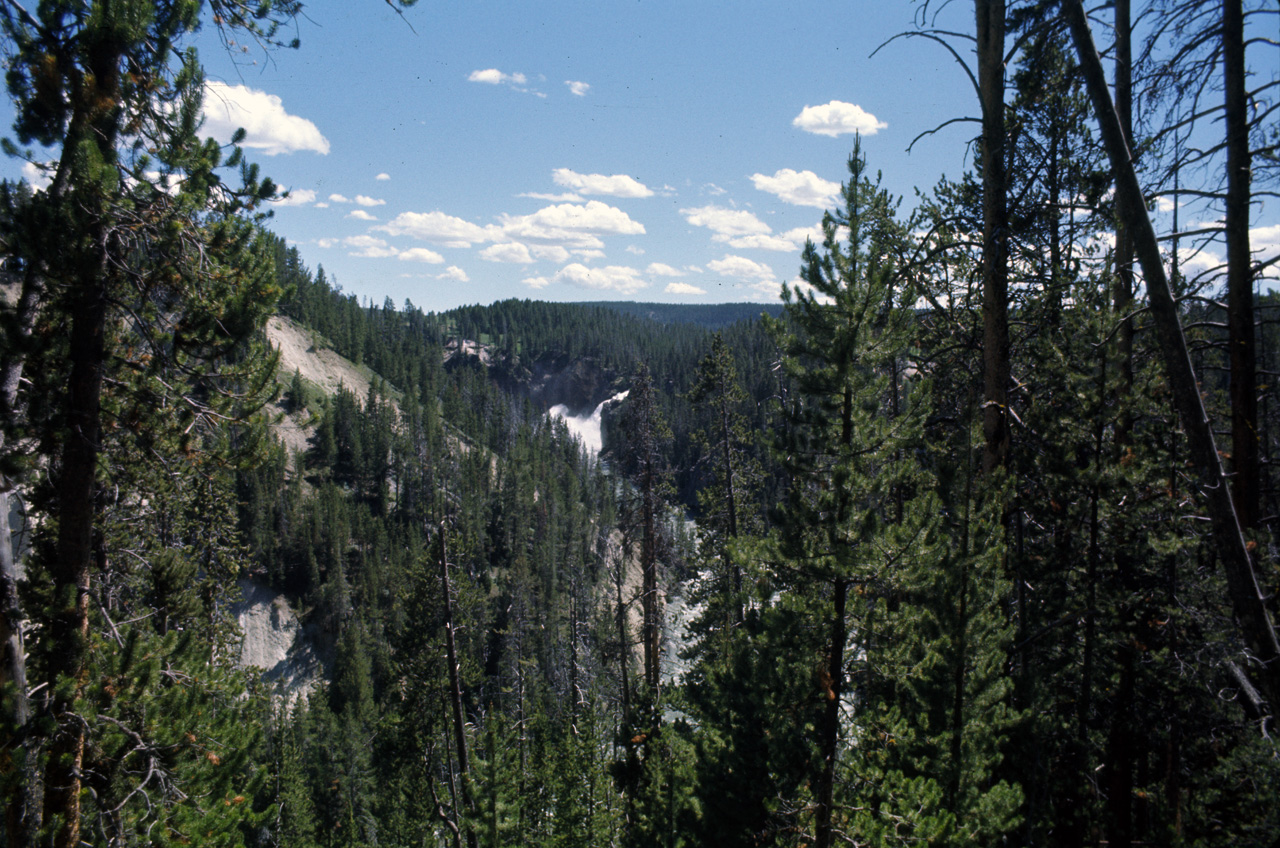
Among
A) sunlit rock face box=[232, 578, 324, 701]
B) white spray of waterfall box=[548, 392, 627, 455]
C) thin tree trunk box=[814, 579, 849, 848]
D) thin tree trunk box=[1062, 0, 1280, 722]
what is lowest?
sunlit rock face box=[232, 578, 324, 701]

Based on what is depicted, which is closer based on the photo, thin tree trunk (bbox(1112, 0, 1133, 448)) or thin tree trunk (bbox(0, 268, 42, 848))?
thin tree trunk (bbox(0, 268, 42, 848))

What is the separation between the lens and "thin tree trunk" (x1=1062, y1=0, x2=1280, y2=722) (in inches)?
165

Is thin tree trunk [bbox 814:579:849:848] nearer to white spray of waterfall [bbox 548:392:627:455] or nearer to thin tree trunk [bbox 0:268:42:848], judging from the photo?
thin tree trunk [bbox 0:268:42:848]

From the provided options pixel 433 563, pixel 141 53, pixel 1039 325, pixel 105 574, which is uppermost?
pixel 141 53

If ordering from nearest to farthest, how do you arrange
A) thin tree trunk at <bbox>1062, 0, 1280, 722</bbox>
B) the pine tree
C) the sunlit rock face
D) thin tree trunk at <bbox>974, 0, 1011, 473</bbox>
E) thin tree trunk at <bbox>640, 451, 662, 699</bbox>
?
1. thin tree trunk at <bbox>1062, 0, 1280, 722</bbox>
2. thin tree trunk at <bbox>974, 0, 1011, 473</bbox>
3. the pine tree
4. thin tree trunk at <bbox>640, 451, 662, 699</bbox>
5. the sunlit rock face

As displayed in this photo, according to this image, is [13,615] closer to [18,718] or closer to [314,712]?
[18,718]

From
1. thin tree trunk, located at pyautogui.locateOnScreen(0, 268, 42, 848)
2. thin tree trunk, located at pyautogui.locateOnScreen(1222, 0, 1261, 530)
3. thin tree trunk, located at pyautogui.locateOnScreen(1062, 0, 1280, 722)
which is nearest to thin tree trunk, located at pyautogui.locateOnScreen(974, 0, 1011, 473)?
thin tree trunk, located at pyautogui.locateOnScreen(1062, 0, 1280, 722)

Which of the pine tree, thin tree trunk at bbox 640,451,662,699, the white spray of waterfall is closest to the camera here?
the pine tree

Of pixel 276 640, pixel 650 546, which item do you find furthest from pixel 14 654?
pixel 276 640

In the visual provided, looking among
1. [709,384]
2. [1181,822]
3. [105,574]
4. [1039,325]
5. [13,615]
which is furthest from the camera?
[709,384]

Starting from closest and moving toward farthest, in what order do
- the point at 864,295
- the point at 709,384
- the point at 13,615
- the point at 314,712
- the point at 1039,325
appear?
the point at 13,615
the point at 864,295
the point at 1039,325
the point at 709,384
the point at 314,712

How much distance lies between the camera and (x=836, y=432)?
674 centimetres

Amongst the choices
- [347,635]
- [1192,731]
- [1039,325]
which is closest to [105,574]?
[1039,325]

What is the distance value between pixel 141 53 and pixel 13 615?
16.1 feet
